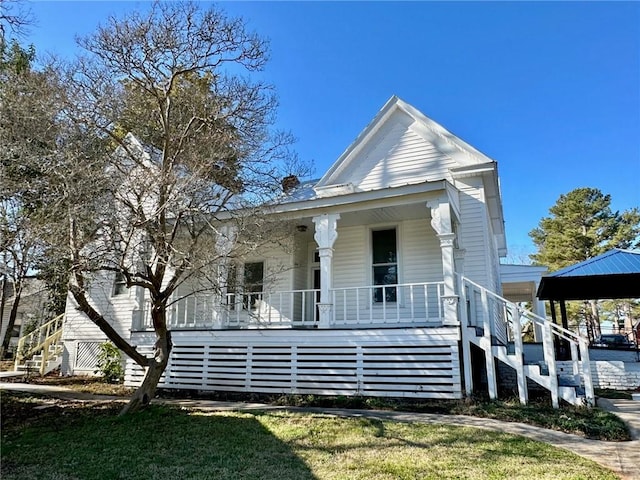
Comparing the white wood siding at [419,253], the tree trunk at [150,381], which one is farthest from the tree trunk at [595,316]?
the tree trunk at [150,381]

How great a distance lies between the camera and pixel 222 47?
8766 millimetres

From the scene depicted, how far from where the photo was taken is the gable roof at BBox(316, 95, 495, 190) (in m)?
11.6

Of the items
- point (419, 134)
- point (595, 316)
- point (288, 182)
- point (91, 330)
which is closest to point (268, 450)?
point (288, 182)

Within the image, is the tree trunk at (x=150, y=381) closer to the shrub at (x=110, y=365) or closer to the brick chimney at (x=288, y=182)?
the brick chimney at (x=288, y=182)

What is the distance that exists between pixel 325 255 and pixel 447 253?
2.59 metres

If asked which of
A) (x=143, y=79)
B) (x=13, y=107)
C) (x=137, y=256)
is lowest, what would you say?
(x=137, y=256)

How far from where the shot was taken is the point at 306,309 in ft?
40.5

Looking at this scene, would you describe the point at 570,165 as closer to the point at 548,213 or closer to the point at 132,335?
the point at 548,213

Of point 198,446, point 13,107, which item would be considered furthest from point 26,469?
point 13,107

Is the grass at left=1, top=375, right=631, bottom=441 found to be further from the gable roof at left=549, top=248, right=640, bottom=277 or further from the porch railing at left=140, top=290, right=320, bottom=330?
the gable roof at left=549, top=248, right=640, bottom=277

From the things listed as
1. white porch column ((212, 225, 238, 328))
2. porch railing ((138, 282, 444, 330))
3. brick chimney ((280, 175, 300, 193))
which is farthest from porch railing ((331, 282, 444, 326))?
white porch column ((212, 225, 238, 328))

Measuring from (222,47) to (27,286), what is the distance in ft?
19.0

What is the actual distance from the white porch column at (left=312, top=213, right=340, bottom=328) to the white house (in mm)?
24

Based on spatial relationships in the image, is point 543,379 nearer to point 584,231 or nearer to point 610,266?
point 610,266
